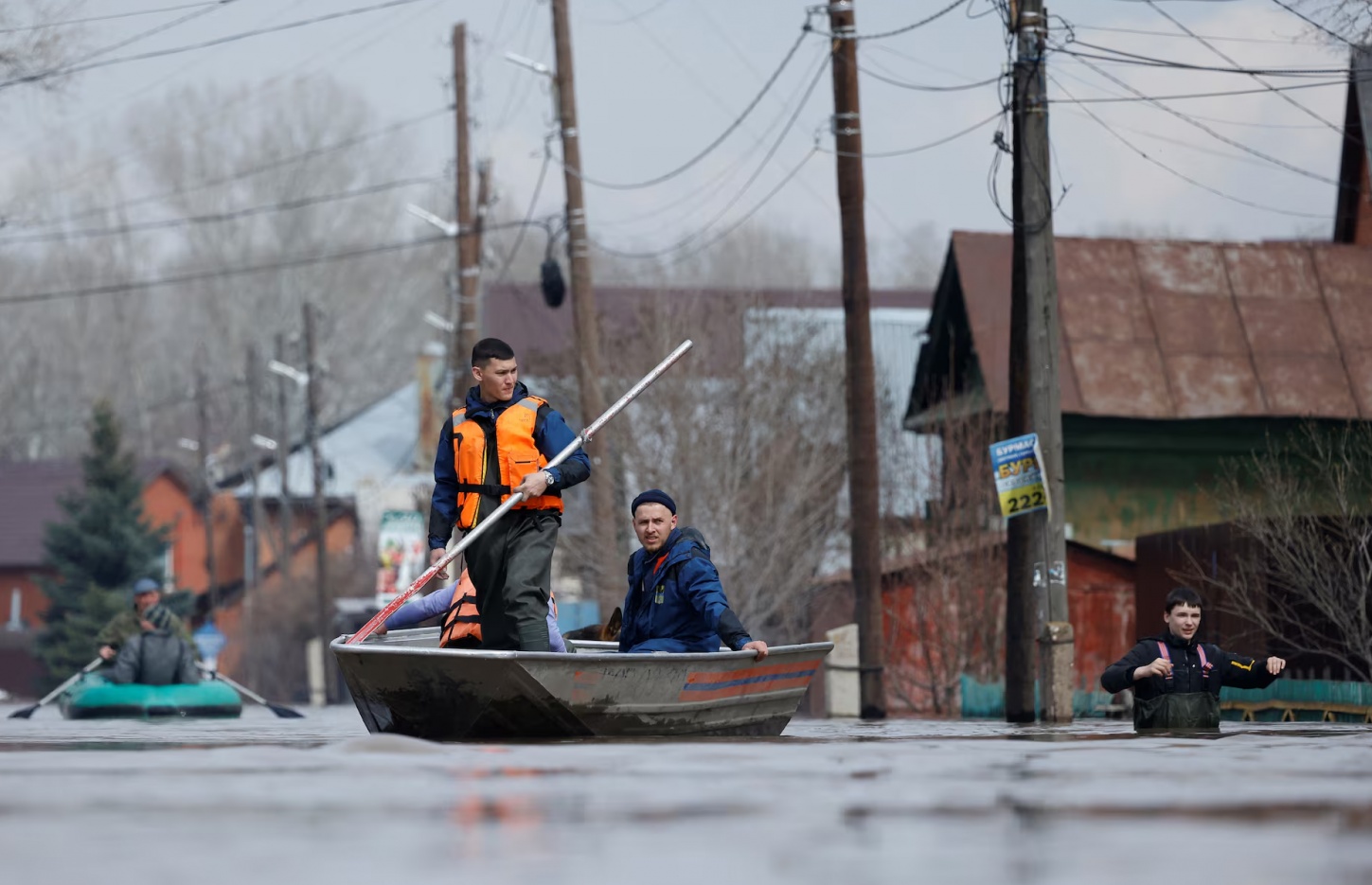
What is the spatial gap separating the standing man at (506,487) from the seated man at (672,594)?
0.50m

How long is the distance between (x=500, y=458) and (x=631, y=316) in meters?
42.8

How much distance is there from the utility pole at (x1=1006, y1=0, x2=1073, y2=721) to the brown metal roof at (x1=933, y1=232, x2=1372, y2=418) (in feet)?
39.9

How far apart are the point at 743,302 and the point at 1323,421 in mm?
14157

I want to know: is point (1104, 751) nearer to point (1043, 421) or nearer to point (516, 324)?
point (1043, 421)

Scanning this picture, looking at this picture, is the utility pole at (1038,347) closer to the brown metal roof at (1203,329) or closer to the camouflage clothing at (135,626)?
the camouflage clothing at (135,626)

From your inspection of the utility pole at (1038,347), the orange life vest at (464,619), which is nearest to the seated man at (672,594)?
the orange life vest at (464,619)

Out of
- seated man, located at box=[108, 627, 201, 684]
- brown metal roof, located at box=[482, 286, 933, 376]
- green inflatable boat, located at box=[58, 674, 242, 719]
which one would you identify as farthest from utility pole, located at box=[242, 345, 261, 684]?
green inflatable boat, located at box=[58, 674, 242, 719]

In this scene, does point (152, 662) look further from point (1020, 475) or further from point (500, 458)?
point (500, 458)

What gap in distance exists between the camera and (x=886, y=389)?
139ft

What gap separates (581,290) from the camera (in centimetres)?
2956

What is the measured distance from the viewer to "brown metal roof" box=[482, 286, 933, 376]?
4008cm

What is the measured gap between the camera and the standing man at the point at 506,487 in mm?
12047

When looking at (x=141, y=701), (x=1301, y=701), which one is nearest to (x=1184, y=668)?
(x=1301, y=701)

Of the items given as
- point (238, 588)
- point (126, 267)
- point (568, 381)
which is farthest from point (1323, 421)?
point (126, 267)
